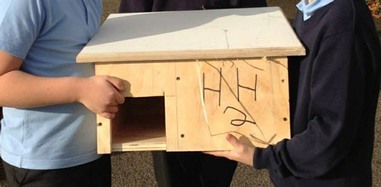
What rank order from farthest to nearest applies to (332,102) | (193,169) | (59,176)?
(193,169) → (59,176) → (332,102)

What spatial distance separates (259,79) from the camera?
1389 millimetres

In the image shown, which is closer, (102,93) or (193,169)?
(102,93)

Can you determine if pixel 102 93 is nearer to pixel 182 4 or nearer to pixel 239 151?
pixel 239 151

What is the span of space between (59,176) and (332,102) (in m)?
0.81

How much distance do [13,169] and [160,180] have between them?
85cm

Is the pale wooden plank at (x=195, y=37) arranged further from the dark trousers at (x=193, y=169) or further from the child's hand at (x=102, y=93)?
the dark trousers at (x=193, y=169)

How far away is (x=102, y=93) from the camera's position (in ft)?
4.48

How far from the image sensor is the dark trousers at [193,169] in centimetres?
213

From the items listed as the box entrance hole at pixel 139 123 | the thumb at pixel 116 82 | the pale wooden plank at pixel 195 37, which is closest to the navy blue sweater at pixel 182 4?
the pale wooden plank at pixel 195 37

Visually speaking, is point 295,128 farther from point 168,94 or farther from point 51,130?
point 51,130

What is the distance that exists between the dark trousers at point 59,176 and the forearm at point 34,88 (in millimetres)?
237

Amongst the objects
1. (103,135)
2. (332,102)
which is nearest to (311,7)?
(332,102)

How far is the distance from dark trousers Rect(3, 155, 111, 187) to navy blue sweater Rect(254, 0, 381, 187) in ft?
1.70

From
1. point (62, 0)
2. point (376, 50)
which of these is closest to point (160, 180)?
point (62, 0)
